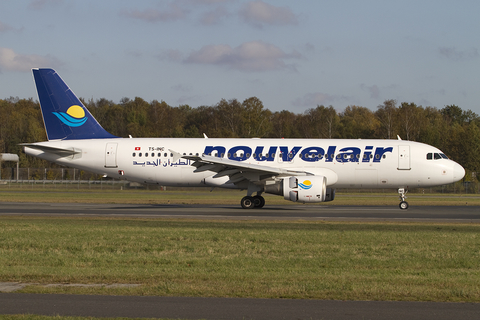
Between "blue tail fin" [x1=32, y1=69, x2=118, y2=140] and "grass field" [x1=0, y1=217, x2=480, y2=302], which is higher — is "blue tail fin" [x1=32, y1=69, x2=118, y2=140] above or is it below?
above

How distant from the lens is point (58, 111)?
3014 centimetres

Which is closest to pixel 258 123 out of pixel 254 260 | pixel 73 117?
pixel 73 117

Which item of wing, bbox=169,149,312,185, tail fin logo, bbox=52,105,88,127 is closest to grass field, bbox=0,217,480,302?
wing, bbox=169,149,312,185

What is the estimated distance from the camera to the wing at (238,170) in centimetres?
2583

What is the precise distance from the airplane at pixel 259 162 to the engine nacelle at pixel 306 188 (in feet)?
3.00

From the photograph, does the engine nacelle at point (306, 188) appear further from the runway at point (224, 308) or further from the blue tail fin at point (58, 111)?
the runway at point (224, 308)

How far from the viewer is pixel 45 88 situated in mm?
30125

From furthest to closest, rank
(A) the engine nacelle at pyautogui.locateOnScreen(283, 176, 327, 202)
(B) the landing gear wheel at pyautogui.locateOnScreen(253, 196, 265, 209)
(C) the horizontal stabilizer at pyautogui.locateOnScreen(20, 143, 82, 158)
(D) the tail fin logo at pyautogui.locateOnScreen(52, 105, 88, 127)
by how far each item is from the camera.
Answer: (D) the tail fin logo at pyautogui.locateOnScreen(52, 105, 88, 127), (C) the horizontal stabilizer at pyautogui.locateOnScreen(20, 143, 82, 158), (B) the landing gear wheel at pyautogui.locateOnScreen(253, 196, 265, 209), (A) the engine nacelle at pyautogui.locateOnScreen(283, 176, 327, 202)

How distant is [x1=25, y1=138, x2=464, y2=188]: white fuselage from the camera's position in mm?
28047

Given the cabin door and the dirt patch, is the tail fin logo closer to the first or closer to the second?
the cabin door

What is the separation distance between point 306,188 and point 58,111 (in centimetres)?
1461

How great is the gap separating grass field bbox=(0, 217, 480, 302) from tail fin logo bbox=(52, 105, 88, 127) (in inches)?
528

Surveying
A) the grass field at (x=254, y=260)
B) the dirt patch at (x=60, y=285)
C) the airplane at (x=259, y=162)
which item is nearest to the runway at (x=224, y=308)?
the grass field at (x=254, y=260)

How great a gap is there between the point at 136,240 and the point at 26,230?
4.13 m
